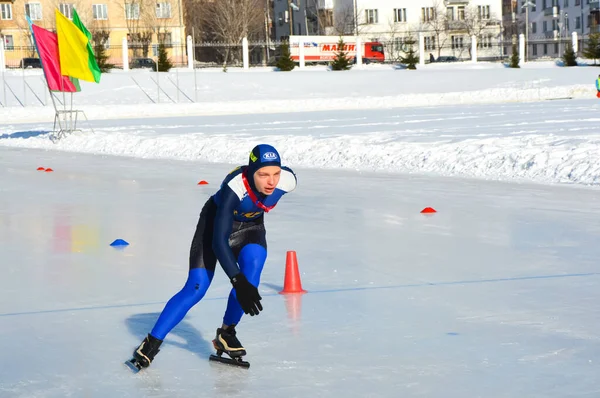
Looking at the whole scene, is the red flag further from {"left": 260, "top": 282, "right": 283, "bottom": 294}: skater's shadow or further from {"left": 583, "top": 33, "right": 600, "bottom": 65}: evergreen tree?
{"left": 583, "top": 33, "right": 600, "bottom": 65}: evergreen tree

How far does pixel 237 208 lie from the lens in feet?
15.9

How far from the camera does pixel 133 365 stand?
5047mm

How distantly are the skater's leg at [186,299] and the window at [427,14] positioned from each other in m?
78.9

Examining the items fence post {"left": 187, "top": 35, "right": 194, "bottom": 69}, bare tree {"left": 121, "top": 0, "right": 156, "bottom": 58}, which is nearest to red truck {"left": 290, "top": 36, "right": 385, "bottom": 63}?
fence post {"left": 187, "top": 35, "right": 194, "bottom": 69}

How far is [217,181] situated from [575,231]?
6975 mm

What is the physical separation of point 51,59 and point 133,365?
73.2 feet

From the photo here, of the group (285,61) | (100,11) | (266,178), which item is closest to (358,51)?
(285,61)

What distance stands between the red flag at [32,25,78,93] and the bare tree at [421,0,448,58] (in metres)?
53.9

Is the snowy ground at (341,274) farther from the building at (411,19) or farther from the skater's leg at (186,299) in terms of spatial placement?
the building at (411,19)

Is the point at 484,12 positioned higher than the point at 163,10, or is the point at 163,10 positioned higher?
the point at 163,10

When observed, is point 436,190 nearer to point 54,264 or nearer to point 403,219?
point 403,219

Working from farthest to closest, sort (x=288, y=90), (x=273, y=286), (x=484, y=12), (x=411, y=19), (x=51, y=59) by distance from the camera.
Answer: (x=484, y=12), (x=411, y=19), (x=288, y=90), (x=51, y=59), (x=273, y=286)

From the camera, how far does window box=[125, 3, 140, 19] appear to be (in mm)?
73250

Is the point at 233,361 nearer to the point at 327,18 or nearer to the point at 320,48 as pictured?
the point at 320,48
